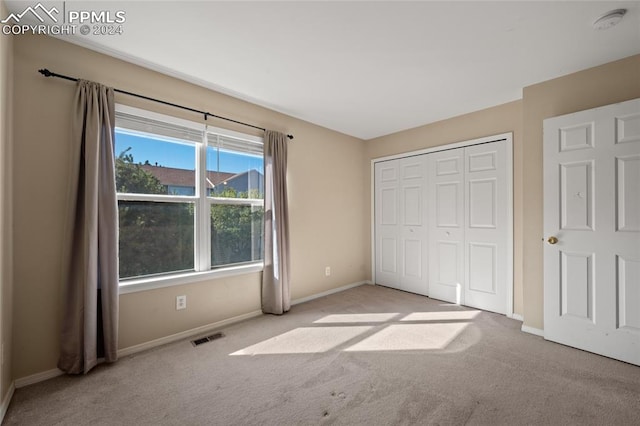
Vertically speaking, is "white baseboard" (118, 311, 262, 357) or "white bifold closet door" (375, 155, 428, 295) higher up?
"white bifold closet door" (375, 155, 428, 295)

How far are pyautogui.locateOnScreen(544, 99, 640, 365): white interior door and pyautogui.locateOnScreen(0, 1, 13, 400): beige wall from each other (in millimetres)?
4152

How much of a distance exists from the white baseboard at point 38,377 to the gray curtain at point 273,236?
5.88ft

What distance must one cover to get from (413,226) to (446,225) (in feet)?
1.65

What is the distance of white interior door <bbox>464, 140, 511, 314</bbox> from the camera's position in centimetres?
326

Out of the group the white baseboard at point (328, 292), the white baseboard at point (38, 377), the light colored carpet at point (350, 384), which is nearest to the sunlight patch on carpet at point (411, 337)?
the light colored carpet at point (350, 384)

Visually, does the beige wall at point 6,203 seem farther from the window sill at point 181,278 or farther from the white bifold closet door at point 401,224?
the white bifold closet door at point 401,224

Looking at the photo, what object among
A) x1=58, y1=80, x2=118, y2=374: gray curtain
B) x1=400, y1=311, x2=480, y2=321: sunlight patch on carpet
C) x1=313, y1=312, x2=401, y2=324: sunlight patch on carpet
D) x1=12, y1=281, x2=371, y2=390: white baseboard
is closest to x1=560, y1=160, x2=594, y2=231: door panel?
x1=400, y1=311, x2=480, y2=321: sunlight patch on carpet

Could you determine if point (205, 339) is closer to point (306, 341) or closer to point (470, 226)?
point (306, 341)

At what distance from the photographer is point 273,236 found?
3268 mm

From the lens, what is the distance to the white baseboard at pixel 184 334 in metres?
2.36

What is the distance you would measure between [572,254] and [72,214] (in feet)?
13.6

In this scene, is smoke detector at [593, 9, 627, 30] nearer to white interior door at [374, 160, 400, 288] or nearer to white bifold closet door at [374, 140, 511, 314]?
white bifold closet door at [374, 140, 511, 314]

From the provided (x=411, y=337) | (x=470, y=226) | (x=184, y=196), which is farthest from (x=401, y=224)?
(x=184, y=196)

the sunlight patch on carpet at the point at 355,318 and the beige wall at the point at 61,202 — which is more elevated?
the beige wall at the point at 61,202
